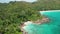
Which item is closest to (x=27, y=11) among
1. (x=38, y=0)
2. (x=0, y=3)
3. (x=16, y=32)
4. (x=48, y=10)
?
A: (x=0, y=3)

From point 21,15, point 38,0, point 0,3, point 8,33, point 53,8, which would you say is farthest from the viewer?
point 38,0

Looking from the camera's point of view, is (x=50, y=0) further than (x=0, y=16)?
Yes

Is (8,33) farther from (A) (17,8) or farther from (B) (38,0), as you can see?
(B) (38,0)

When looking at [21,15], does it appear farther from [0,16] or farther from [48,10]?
[48,10]

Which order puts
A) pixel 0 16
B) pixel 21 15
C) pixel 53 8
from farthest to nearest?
pixel 53 8, pixel 21 15, pixel 0 16

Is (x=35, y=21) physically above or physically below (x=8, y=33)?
below

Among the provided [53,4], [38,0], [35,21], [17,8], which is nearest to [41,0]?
[38,0]
